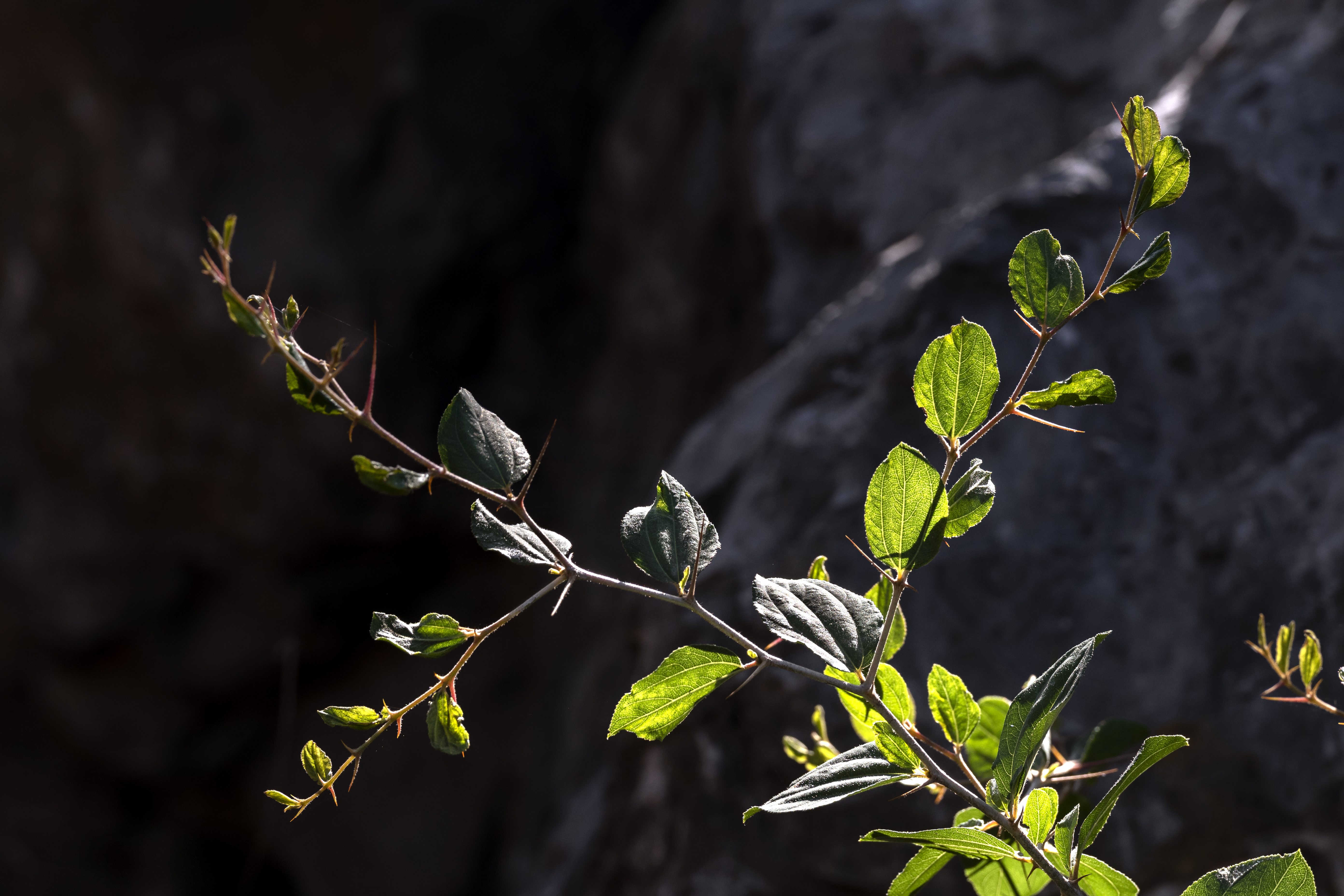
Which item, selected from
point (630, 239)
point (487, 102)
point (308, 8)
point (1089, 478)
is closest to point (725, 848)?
point (1089, 478)

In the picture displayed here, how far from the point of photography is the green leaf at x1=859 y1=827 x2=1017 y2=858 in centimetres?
40

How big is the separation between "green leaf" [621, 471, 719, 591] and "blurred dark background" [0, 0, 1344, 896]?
521mm

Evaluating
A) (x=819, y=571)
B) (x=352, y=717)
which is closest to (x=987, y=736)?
(x=819, y=571)

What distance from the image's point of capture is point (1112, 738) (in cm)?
64

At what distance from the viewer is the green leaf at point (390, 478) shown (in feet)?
1.41

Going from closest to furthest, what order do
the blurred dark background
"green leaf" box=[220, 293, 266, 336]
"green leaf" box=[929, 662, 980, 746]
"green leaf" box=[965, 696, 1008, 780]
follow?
"green leaf" box=[220, 293, 266, 336]
"green leaf" box=[929, 662, 980, 746]
"green leaf" box=[965, 696, 1008, 780]
the blurred dark background

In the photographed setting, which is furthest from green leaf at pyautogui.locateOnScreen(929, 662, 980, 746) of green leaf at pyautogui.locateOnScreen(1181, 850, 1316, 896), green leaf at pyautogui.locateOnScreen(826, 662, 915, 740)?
green leaf at pyautogui.locateOnScreen(1181, 850, 1316, 896)

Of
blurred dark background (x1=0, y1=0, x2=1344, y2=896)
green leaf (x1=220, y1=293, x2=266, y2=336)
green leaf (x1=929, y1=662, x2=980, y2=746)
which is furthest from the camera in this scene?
blurred dark background (x1=0, y1=0, x2=1344, y2=896)

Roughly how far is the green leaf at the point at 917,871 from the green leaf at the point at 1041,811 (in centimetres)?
4

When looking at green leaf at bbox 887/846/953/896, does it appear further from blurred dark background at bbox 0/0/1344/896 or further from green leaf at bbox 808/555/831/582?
blurred dark background at bbox 0/0/1344/896

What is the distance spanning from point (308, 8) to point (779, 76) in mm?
1353

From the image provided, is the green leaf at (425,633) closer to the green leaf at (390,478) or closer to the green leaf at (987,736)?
the green leaf at (390,478)

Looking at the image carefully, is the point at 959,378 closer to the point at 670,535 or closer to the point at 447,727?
the point at 670,535

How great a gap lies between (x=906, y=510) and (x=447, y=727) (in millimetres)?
238
